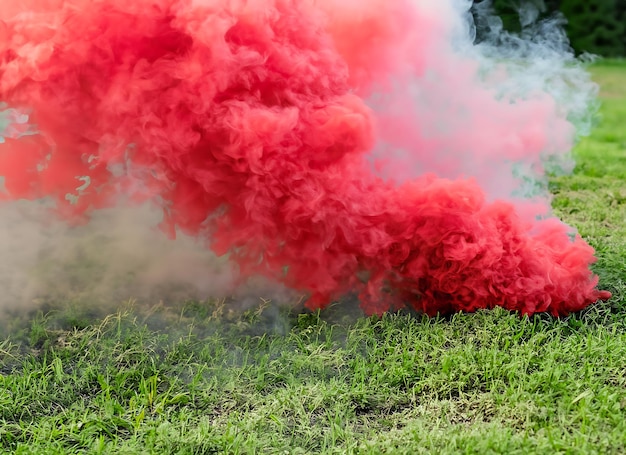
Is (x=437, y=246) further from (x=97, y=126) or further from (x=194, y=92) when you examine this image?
(x=97, y=126)

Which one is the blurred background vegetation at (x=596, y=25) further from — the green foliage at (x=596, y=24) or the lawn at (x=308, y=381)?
the lawn at (x=308, y=381)

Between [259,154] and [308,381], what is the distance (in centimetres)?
98

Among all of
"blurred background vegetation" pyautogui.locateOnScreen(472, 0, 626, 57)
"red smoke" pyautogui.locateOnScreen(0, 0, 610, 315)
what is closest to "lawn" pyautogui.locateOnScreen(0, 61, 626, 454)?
"red smoke" pyautogui.locateOnScreen(0, 0, 610, 315)

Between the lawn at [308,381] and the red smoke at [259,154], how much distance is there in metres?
0.22

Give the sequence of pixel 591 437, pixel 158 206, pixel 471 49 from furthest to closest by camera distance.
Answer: pixel 471 49
pixel 158 206
pixel 591 437

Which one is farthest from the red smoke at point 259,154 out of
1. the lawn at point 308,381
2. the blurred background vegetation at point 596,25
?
the blurred background vegetation at point 596,25

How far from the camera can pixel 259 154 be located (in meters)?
3.10

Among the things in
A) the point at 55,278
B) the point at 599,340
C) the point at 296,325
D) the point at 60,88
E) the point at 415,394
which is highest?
the point at 60,88

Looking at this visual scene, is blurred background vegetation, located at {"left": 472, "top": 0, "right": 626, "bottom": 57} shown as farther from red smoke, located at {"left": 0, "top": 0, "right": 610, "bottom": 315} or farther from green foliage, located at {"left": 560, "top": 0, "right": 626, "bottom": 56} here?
red smoke, located at {"left": 0, "top": 0, "right": 610, "bottom": 315}

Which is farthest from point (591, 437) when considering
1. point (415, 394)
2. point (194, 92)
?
point (194, 92)

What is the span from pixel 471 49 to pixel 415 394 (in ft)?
7.86

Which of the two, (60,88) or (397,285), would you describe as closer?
(60,88)

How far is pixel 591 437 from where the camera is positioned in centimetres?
241

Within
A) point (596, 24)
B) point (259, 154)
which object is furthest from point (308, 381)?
point (596, 24)
